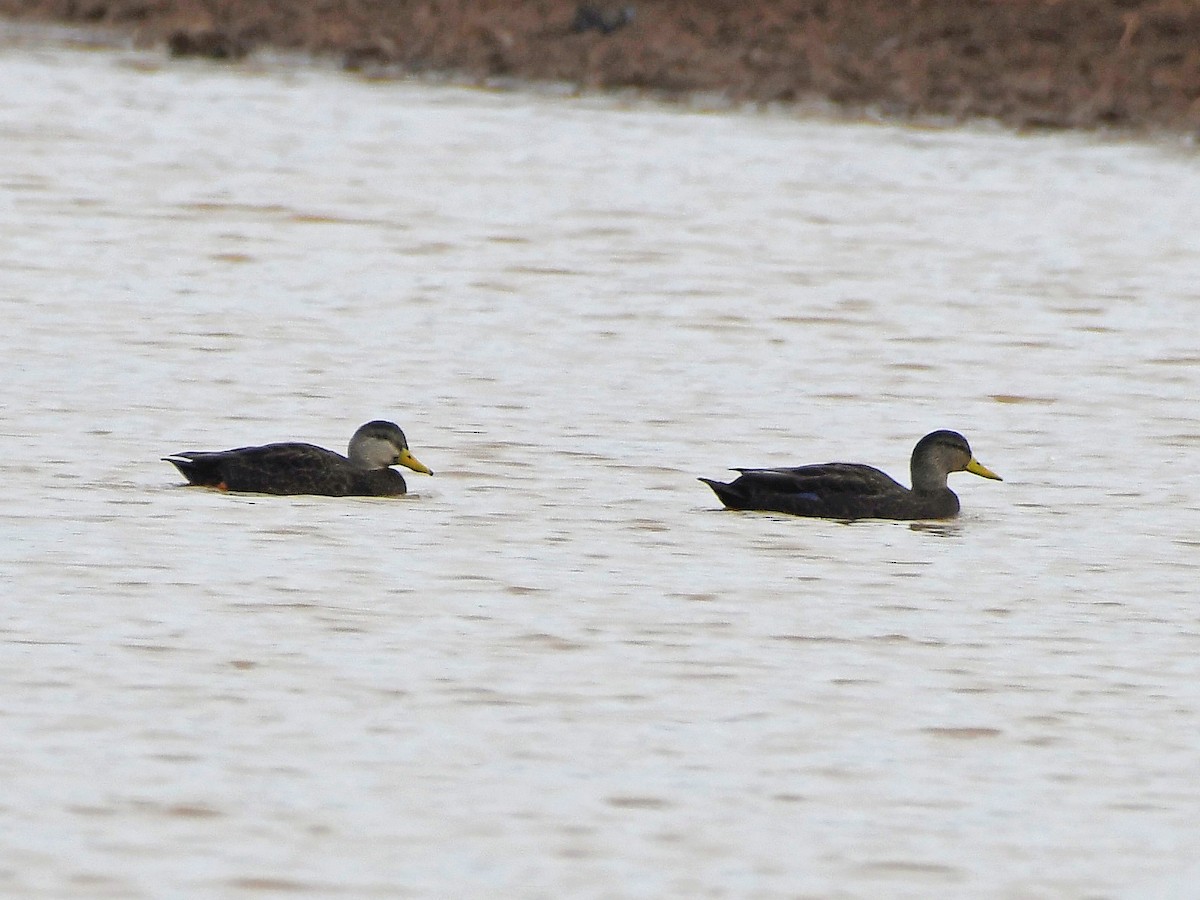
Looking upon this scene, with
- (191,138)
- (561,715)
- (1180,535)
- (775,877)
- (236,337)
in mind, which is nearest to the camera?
(775,877)

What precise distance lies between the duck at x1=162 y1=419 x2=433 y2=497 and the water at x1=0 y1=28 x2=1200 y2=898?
92 millimetres

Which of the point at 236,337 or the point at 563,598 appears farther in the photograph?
the point at 236,337

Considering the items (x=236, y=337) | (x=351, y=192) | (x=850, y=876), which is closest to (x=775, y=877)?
(x=850, y=876)

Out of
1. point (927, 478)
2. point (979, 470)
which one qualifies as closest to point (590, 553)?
point (927, 478)

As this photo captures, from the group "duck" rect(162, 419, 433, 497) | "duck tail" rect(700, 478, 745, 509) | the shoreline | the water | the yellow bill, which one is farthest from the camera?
the shoreline

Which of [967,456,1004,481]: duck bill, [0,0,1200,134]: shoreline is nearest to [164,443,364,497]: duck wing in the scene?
[967,456,1004,481]: duck bill

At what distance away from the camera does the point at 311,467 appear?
1043 centimetres

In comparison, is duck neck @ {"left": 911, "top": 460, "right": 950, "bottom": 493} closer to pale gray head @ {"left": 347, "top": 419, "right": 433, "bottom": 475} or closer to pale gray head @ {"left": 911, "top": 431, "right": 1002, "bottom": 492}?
pale gray head @ {"left": 911, "top": 431, "right": 1002, "bottom": 492}

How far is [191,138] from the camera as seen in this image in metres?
22.3

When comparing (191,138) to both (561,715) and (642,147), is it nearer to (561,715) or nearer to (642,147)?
(642,147)

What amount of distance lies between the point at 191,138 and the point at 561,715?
15.6 meters

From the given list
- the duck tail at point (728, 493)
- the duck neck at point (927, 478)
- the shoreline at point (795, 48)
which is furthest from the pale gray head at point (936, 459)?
the shoreline at point (795, 48)

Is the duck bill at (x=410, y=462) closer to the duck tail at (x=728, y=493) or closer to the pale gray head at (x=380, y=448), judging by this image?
the pale gray head at (x=380, y=448)

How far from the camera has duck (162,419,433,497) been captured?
408 inches
